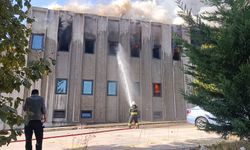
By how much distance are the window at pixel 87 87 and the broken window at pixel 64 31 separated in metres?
2.97

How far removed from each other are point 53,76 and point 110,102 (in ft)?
15.4

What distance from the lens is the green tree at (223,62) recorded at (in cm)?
A: 636

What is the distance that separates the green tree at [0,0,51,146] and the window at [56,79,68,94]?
17356 millimetres

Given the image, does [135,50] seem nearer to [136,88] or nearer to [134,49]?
[134,49]

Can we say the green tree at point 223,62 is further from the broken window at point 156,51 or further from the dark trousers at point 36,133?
the broken window at point 156,51

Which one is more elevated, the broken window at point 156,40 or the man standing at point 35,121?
the broken window at point 156,40

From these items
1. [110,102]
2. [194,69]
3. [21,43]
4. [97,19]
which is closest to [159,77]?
[110,102]

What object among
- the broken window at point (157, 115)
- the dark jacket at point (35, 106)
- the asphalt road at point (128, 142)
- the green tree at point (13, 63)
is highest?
the green tree at point (13, 63)

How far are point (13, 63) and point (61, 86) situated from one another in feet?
57.6

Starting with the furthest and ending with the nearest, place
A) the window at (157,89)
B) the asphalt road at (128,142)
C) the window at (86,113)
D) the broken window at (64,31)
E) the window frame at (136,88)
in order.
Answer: the window at (157,89) < the window frame at (136,88) < the broken window at (64,31) < the window at (86,113) < the asphalt road at (128,142)

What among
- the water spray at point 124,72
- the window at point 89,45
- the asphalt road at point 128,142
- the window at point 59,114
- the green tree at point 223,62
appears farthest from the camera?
the water spray at point 124,72

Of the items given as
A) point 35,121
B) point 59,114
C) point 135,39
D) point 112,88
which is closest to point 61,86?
point 59,114

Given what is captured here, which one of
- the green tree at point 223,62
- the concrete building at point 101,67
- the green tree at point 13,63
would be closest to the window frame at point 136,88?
the concrete building at point 101,67

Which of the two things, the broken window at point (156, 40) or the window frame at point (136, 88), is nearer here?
the window frame at point (136, 88)
